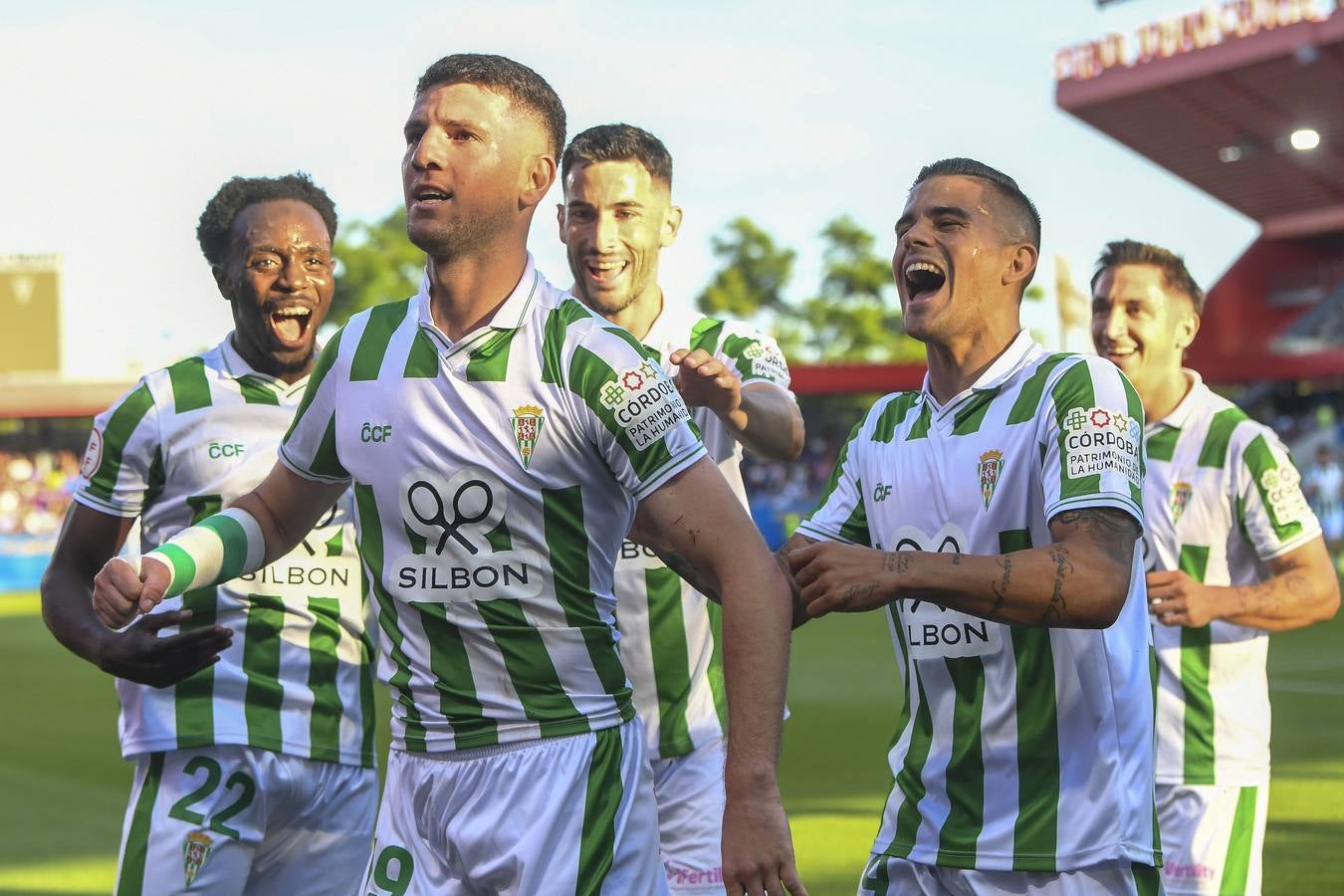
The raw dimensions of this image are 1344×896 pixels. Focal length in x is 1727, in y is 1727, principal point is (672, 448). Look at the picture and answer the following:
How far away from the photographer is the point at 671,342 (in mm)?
5305

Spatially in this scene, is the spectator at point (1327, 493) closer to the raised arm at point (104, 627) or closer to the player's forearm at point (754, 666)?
the raised arm at point (104, 627)

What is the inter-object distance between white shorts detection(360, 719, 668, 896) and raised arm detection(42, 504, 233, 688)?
2.50ft

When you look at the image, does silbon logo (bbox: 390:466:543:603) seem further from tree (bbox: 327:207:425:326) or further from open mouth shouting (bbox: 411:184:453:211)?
tree (bbox: 327:207:425:326)

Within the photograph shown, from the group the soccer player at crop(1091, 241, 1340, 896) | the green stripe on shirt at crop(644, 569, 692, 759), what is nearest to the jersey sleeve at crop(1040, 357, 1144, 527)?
the green stripe on shirt at crop(644, 569, 692, 759)

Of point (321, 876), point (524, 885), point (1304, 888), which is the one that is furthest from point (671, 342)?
point (1304, 888)

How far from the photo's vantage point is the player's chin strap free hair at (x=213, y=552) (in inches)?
134

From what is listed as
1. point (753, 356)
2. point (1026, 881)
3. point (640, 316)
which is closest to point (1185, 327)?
point (753, 356)

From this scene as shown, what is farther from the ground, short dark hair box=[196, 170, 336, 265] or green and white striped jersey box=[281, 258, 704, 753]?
short dark hair box=[196, 170, 336, 265]

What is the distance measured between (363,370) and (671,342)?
1990mm

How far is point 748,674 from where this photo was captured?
118 inches

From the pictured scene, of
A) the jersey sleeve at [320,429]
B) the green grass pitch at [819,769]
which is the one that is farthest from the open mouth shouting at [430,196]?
the green grass pitch at [819,769]

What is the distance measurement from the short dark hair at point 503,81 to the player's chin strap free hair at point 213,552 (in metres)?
0.97

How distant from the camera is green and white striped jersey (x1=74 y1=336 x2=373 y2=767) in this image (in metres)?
4.69

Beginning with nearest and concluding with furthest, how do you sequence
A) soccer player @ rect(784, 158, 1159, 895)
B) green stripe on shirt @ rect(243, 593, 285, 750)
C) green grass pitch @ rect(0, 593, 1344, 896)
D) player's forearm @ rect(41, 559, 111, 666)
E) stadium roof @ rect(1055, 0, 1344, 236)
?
soccer player @ rect(784, 158, 1159, 895) → player's forearm @ rect(41, 559, 111, 666) → green stripe on shirt @ rect(243, 593, 285, 750) → green grass pitch @ rect(0, 593, 1344, 896) → stadium roof @ rect(1055, 0, 1344, 236)
